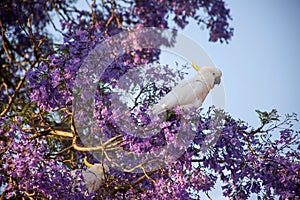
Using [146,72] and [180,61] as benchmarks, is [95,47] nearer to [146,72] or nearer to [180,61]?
[146,72]


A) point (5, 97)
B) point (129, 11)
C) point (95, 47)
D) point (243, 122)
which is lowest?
point (243, 122)

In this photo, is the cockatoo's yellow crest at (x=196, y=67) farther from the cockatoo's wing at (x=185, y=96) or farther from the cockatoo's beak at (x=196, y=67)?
the cockatoo's wing at (x=185, y=96)

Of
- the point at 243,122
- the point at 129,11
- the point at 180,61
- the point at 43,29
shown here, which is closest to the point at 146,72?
the point at 180,61

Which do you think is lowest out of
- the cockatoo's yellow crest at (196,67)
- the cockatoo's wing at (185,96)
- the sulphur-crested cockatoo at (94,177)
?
the sulphur-crested cockatoo at (94,177)

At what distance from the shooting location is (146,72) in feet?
15.8

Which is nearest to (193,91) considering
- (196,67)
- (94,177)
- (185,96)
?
(185,96)

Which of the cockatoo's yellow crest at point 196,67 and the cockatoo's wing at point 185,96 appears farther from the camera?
the cockatoo's yellow crest at point 196,67

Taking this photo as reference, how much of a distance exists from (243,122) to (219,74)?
617 mm

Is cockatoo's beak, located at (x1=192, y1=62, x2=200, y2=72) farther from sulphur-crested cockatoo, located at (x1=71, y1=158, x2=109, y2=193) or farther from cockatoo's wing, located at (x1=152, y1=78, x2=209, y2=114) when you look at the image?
sulphur-crested cockatoo, located at (x1=71, y1=158, x2=109, y2=193)

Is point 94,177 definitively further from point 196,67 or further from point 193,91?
point 196,67

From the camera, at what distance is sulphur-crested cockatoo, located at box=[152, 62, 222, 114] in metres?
4.40

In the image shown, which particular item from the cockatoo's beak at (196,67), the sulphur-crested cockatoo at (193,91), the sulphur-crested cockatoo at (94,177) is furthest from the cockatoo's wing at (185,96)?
the sulphur-crested cockatoo at (94,177)

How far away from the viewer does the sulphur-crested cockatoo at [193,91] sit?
4.40 m

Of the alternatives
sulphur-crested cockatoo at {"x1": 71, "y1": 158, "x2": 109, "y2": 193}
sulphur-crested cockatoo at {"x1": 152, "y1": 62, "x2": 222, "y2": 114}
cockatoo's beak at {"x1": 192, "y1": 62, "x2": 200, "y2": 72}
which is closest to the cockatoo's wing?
sulphur-crested cockatoo at {"x1": 152, "y1": 62, "x2": 222, "y2": 114}
